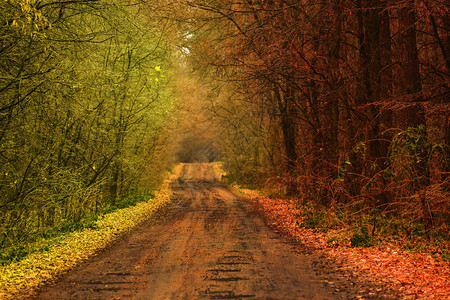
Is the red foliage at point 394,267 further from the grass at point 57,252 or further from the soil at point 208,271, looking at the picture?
the grass at point 57,252

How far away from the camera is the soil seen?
529cm

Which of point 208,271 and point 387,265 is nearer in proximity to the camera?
point 208,271

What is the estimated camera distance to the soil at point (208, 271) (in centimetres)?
529

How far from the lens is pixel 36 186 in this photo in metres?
7.55

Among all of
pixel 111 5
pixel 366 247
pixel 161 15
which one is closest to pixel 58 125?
pixel 111 5

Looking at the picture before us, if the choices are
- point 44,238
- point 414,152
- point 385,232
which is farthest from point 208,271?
point 44,238

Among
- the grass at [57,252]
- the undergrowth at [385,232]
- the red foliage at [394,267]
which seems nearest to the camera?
the red foliage at [394,267]

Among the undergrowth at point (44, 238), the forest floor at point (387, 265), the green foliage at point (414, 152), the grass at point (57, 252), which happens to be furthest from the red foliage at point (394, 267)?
the undergrowth at point (44, 238)

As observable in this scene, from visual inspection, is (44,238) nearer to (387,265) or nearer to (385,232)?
(387,265)

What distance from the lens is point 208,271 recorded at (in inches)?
248

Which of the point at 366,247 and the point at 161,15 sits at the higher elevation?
the point at 161,15

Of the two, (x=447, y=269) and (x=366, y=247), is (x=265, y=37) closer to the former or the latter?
(x=366, y=247)

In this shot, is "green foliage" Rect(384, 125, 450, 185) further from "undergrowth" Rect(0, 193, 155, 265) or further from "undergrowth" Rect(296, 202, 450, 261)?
"undergrowth" Rect(0, 193, 155, 265)

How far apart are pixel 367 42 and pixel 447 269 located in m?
5.93
